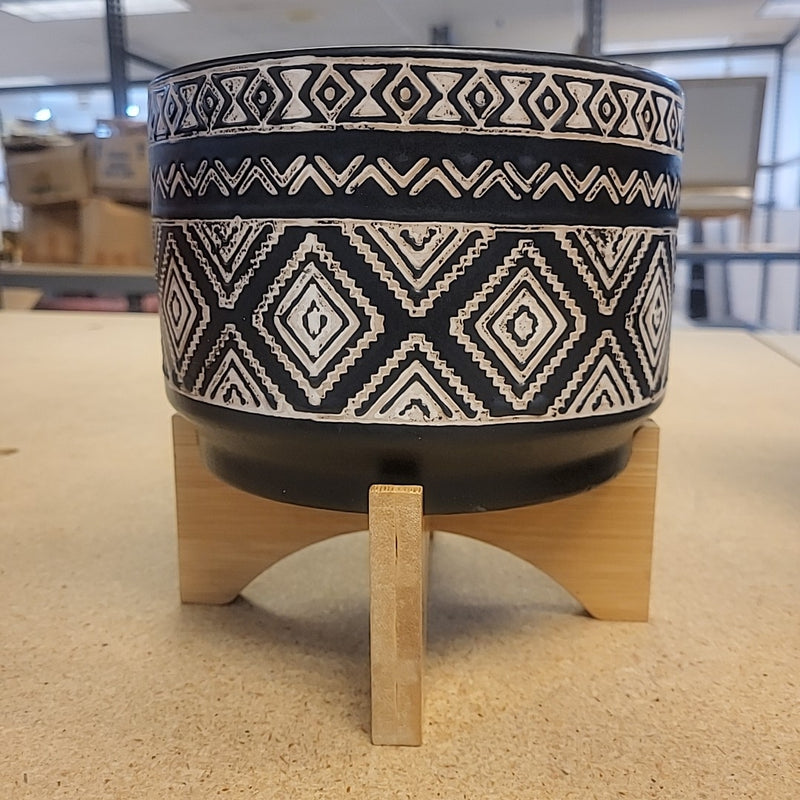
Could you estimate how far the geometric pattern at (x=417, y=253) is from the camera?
1.25 ft

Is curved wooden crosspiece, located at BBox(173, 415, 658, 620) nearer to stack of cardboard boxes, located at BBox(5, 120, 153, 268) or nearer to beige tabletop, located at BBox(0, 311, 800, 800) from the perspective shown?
beige tabletop, located at BBox(0, 311, 800, 800)

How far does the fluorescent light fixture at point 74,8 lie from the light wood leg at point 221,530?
482 centimetres

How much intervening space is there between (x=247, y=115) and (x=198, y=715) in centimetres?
29

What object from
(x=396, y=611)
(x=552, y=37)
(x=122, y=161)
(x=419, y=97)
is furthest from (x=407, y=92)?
(x=552, y=37)

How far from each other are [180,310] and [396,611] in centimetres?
19

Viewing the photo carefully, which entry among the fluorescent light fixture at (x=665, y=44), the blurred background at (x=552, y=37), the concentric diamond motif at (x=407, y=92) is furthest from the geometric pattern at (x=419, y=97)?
the fluorescent light fixture at (x=665, y=44)

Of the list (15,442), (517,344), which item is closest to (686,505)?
(517,344)

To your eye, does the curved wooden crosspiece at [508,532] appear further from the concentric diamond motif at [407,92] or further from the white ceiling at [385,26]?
the white ceiling at [385,26]

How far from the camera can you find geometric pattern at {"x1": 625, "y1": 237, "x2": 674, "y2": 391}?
1.44 ft

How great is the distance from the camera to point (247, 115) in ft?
1.30

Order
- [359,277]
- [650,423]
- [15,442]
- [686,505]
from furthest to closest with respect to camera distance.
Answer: [15,442] < [686,505] < [650,423] < [359,277]

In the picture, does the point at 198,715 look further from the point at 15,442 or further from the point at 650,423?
the point at 15,442

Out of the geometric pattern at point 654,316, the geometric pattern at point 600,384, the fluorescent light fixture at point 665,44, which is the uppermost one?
the fluorescent light fixture at point 665,44

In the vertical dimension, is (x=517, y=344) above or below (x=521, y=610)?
above
